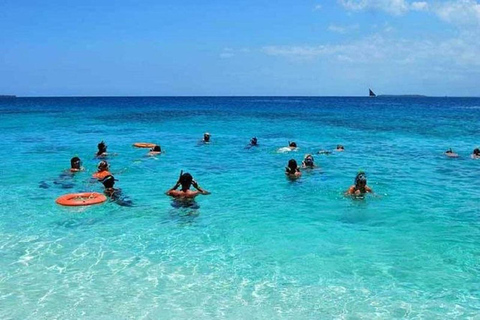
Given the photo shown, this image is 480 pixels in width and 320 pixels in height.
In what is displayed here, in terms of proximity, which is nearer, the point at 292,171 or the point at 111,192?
the point at 111,192

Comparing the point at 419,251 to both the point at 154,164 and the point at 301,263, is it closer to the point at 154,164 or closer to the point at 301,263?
the point at 301,263

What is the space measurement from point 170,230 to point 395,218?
5.76 metres

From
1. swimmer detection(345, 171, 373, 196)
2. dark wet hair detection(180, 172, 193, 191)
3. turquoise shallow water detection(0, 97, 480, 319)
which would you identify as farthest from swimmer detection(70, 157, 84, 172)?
swimmer detection(345, 171, 373, 196)

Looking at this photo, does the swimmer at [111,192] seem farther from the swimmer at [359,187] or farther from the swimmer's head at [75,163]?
the swimmer at [359,187]

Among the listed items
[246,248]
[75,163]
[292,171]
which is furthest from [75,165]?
[246,248]

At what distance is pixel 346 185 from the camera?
16344mm

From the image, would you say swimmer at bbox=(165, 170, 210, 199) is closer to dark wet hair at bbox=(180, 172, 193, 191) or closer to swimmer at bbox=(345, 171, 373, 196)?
dark wet hair at bbox=(180, 172, 193, 191)

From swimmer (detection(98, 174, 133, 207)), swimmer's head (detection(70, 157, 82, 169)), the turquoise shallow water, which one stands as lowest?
the turquoise shallow water

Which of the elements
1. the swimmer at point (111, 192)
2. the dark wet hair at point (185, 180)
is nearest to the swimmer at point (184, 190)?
the dark wet hair at point (185, 180)

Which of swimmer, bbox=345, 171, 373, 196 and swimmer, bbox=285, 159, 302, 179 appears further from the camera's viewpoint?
swimmer, bbox=285, 159, 302, 179

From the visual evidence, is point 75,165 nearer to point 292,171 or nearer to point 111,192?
point 111,192

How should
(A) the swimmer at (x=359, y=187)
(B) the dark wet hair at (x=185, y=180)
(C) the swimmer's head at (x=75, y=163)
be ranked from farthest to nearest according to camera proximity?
(C) the swimmer's head at (x=75, y=163), (A) the swimmer at (x=359, y=187), (B) the dark wet hair at (x=185, y=180)

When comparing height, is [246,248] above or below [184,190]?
below

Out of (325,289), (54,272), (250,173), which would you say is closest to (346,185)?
(250,173)
